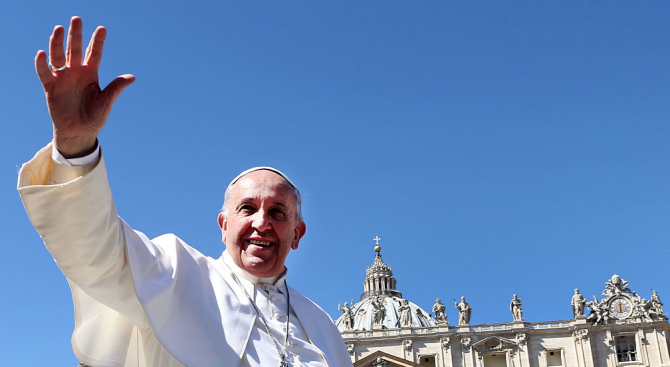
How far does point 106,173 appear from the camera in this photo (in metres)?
2.69

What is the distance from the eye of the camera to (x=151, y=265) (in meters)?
3.03

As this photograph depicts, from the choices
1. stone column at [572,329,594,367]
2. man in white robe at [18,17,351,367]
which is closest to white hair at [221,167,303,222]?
man in white robe at [18,17,351,367]

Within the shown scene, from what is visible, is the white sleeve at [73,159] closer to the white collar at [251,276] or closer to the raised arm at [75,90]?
the raised arm at [75,90]

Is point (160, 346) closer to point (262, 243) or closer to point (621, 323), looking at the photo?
point (262, 243)

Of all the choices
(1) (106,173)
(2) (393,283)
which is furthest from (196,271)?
(2) (393,283)

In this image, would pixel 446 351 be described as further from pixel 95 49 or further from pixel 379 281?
pixel 95 49

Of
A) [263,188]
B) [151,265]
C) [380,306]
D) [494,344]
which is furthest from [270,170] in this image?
[380,306]

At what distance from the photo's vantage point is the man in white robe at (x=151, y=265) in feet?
8.34

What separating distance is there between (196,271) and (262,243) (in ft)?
1.40

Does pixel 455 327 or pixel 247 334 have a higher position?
pixel 455 327

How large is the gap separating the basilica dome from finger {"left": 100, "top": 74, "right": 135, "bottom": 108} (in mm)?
45531

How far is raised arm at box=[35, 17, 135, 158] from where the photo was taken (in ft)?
7.97

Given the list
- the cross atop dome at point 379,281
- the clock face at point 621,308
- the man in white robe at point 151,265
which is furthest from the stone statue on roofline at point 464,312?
the man in white robe at point 151,265

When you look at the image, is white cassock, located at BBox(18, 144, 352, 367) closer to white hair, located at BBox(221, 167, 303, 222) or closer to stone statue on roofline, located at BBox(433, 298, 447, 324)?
white hair, located at BBox(221, 167, 303, 222)
